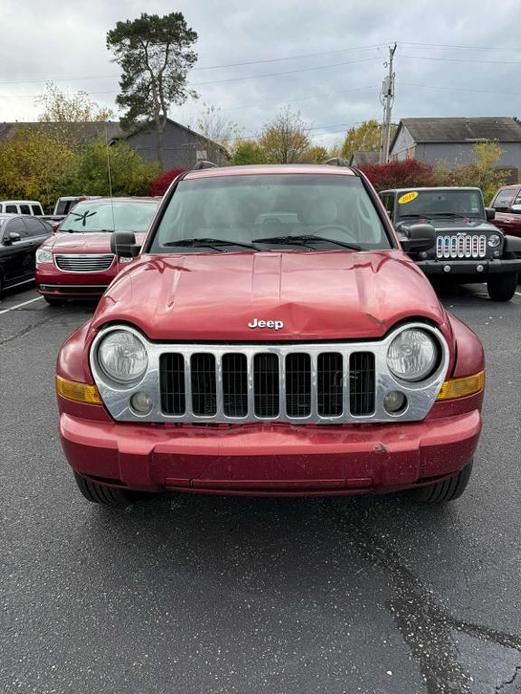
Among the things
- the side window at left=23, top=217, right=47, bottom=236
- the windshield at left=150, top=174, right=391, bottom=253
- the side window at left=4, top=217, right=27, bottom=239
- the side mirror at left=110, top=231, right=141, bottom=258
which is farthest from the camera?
the side window at left=23, top=217, right=47, bottom=236

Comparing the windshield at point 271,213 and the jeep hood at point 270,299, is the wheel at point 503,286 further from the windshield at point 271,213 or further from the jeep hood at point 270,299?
the jeep hood at point 270,299

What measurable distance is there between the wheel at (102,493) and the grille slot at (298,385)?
101 cm

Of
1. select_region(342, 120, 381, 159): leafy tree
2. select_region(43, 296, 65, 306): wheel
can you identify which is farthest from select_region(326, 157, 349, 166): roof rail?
select_region(342, 120, 381, 159): leafy tree

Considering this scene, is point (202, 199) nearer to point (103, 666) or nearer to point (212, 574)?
point (212, 574)

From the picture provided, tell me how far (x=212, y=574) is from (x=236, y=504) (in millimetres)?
569

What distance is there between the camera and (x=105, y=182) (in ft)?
86.8

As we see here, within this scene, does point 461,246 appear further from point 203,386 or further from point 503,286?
point 203,386

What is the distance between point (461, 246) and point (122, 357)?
7135mm

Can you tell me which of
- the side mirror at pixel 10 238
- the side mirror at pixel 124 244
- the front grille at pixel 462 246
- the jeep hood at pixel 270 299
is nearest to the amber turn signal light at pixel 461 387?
the jeep hood at pixel 270 299

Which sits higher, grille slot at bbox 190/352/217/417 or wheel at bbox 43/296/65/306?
grille slot at bbox 190/352/217/417

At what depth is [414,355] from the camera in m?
2.30

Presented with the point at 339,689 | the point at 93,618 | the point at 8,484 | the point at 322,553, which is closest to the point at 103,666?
the point at 93,618

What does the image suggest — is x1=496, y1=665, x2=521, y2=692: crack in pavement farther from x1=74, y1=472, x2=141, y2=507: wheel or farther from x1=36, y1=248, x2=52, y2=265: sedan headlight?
x1=36, y1=248, x2=52, y2=265: sedan headlight

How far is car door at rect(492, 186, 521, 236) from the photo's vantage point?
36.6ft
